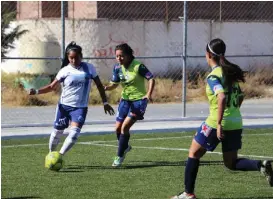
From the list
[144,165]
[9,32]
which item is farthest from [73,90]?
[9,32]

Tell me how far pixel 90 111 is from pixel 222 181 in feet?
47.9

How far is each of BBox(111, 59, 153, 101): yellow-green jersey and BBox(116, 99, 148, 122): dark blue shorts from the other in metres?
0.07

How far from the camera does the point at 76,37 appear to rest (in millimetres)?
32000

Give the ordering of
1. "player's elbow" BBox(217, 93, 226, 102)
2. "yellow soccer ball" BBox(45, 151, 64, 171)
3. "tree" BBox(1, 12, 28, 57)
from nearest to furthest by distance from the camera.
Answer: "player's elbow" BBox(217, 93, 226, 102), "yellow soccer ball" BBox(45, 151, 64, 171), "tree" BBox(1, 12, 28, 57)

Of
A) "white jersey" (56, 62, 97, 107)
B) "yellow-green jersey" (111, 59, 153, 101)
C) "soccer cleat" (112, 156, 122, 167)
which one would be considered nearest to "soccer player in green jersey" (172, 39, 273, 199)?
"soccer cleat" (112, 156, 122, 167)

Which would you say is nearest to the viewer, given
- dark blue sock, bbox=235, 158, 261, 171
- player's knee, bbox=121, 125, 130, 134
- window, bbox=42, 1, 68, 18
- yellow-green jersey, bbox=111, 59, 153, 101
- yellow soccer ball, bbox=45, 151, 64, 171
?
dark blue sock, bbox=235, 158, 261, 171

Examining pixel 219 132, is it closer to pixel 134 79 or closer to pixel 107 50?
pixel 134 79

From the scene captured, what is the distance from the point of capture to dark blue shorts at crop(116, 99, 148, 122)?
1219 cm

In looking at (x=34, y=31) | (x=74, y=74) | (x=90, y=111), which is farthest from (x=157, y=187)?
(x=34, y=31)

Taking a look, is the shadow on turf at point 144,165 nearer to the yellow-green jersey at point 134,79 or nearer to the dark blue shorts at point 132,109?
the dark blue shorts at point 132,109

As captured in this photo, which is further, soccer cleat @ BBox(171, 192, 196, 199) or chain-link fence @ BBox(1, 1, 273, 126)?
chain-link fence @ BBox(1, 1, 273, 126)

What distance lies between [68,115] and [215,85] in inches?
143

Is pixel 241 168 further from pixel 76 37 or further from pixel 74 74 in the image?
pixel 76 37

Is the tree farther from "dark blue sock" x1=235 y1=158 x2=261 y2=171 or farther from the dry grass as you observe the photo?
"dark blue sock" x1=235 y1=158 x2=261 y2=171
